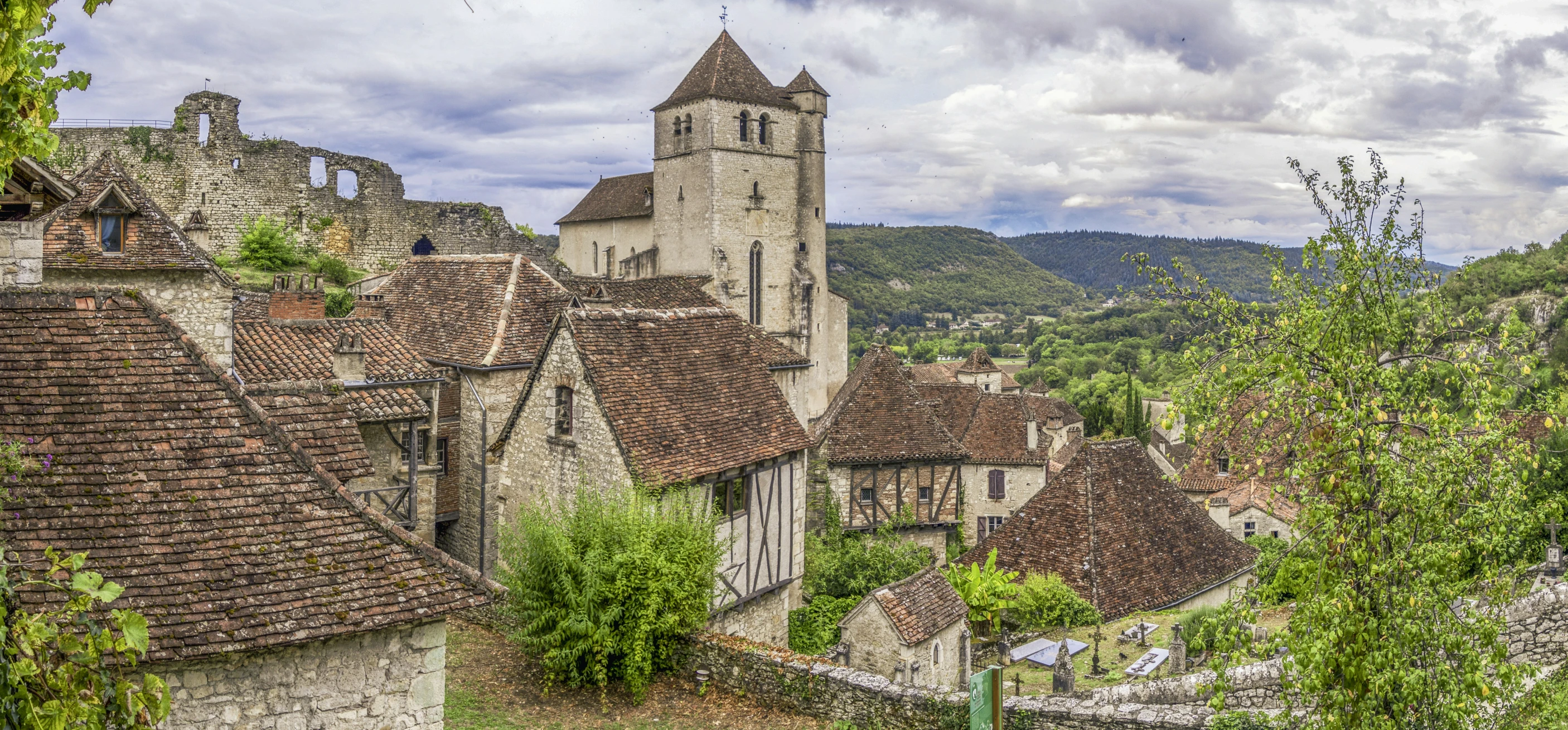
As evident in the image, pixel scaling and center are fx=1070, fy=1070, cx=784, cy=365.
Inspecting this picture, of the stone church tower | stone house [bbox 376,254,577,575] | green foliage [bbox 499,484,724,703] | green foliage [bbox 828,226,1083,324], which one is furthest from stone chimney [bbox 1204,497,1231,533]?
green foliage [bbox 828,226,1083,324]

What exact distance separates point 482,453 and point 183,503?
13.4m

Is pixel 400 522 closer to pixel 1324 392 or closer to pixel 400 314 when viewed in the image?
pixel 400 314

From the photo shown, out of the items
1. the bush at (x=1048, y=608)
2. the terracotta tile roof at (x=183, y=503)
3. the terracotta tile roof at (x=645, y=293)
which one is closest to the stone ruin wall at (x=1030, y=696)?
the terracotta tile roof at (x=183, y=503)

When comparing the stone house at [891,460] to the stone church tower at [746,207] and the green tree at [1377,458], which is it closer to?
the stone church tower at [746,207]

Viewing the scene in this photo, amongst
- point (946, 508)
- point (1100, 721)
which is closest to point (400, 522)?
point (1100, 721)

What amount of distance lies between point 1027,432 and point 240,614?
33.2 meters

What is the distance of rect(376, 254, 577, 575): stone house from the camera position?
2125 cm

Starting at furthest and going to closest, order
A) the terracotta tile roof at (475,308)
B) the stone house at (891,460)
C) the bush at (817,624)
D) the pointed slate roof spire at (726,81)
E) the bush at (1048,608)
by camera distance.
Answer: the pointed slate roof spire at (726,81)
the stone house at (891,460)
the terracotta tile roof at (475,308)
the bush at (1048,608)
the bush at (817,624)

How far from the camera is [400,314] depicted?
952 inches

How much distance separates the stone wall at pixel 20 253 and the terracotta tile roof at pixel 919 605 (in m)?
11.7

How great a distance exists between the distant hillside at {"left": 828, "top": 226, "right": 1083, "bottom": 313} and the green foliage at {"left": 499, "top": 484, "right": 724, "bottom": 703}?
109277 millimetres

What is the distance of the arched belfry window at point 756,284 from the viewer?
4441cm

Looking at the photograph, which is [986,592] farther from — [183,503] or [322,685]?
[183,503]

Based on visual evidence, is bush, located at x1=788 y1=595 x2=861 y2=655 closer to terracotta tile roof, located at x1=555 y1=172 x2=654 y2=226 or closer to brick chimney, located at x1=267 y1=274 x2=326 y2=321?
brick chimney, located at x1=267 y1=274 x2=326 y2=321
